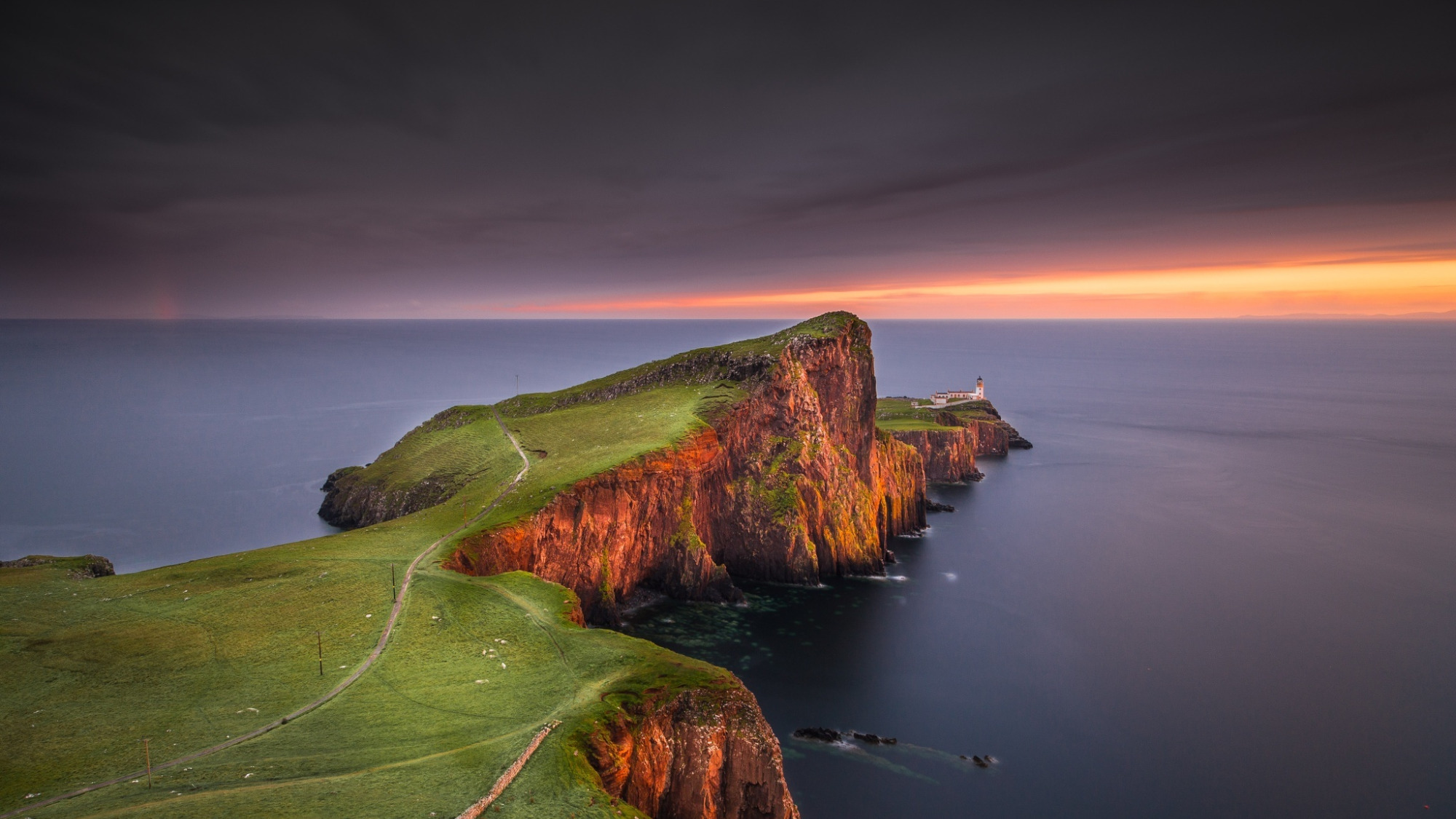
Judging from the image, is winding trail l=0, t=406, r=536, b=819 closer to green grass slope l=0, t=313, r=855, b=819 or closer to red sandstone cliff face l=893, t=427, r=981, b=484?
green grass slope l=0, t=313, r=855, b=819

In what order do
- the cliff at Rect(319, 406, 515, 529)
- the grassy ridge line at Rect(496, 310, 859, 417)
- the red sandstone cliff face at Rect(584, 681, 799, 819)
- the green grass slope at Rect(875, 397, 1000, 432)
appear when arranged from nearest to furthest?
the red sandstone cliff face at Rect(584, 681, 799, 819)
the cliff at Rect(319, 406, 515, 529)
the grassy ridge line at Rect(496, 310, 859, 417)
the green grass slope at Rect(875, 397, 1000, 432)

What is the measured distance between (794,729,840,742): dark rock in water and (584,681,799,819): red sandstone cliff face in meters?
15.4

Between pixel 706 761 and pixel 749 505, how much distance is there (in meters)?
43.2

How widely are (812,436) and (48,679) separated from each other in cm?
6158

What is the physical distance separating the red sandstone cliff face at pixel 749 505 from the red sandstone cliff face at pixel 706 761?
2522 cm

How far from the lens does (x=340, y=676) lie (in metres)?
30.5

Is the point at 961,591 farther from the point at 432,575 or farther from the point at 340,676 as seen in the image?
the point at 340,676

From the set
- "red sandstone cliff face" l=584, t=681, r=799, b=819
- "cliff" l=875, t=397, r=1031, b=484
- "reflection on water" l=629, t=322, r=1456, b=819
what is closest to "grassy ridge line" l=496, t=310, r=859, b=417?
"cliff" l=875, t=397, r=1031, b=484

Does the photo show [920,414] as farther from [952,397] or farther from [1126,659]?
[1126,659]

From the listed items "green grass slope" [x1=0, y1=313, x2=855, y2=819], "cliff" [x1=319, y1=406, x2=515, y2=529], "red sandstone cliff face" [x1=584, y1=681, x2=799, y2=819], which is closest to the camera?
"green grass slope" [x1=0, y1=313, x2=855, y2=819]

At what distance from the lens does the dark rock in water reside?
43906mm

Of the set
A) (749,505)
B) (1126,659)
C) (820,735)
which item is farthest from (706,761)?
(1126,659)

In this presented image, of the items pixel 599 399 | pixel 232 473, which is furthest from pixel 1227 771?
pixel 232 473

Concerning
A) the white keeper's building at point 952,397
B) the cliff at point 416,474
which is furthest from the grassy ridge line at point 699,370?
the white keeper's building at point 952,397
